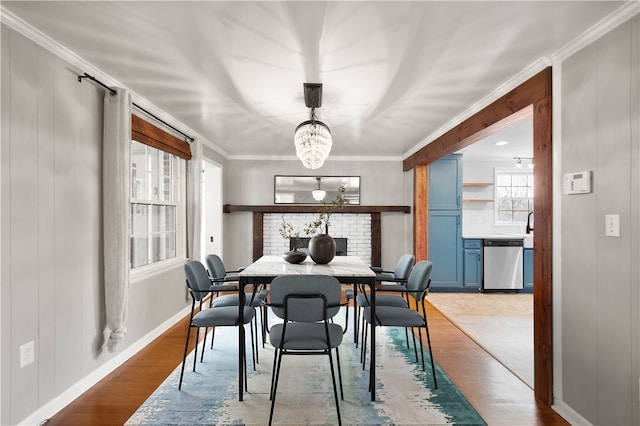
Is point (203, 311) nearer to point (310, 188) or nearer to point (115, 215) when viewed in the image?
point (115, 215)

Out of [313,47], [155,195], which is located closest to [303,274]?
[313,47]

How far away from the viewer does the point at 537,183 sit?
239cm

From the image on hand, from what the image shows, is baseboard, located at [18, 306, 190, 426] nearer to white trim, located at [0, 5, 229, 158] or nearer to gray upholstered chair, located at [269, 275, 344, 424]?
gray upholstered chair, located at [269, 275, 344, 424]

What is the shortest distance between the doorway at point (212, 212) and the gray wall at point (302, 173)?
434 millimetres

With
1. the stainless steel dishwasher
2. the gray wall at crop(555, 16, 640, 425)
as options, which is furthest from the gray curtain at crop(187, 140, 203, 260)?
the stainless steel dishwasher

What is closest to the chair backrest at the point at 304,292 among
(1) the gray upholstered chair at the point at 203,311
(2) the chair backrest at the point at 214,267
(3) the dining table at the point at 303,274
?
(3) the dining table at the point at 303,274

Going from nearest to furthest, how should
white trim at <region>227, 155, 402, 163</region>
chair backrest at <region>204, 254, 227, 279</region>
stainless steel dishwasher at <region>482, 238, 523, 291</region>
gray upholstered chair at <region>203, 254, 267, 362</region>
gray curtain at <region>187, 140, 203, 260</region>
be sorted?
gray upholstered chair at <region>203, 254, 267, 362</region>
chair backrest at <region>204, 254, 227, 279</region>
gray curtain at <region>187, 140, 203, 260</region>
stainless steel dishwasher at <region>482, 238, 523, 291</region>
white trim at <region>227, 155, 402, 163</region>

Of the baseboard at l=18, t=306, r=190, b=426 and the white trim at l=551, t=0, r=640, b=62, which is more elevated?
the white trim at l=551, t=0, r=640, b=62

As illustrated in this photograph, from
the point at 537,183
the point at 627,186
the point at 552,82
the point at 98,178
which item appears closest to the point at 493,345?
the point at 537,183

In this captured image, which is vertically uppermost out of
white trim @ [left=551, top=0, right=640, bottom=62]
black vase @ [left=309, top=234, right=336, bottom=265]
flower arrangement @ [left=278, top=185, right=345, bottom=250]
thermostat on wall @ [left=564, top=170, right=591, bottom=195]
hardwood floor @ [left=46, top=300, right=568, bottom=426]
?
white trim @ [left=551, top=0, right=640, bottom=62]

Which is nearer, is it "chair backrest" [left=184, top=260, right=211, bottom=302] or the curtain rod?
the curtain rod

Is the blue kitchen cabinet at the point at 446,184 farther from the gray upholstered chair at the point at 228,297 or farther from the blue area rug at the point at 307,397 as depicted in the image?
the gray upholstered chair at the point at 228,297

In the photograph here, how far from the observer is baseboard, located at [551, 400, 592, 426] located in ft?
6.52

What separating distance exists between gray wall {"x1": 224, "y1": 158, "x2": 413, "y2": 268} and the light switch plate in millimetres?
4196
